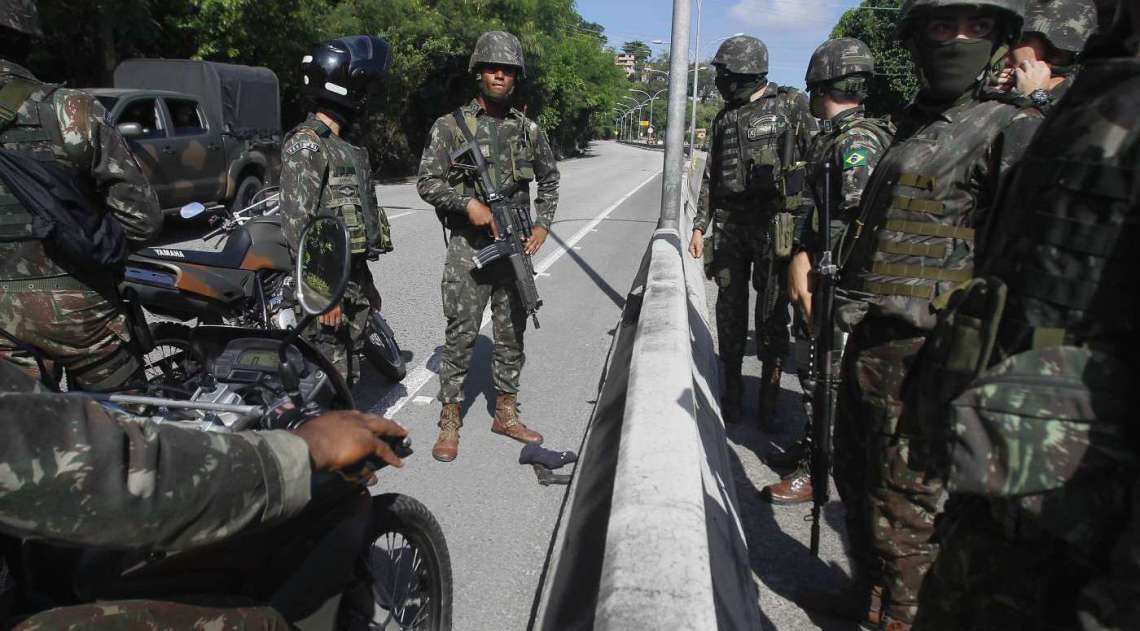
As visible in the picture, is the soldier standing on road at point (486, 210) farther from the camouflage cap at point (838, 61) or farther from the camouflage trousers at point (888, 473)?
the camouflage trousers at point (888, 473)

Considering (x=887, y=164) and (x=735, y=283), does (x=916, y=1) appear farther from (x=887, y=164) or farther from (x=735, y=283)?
(x=735, y=283)

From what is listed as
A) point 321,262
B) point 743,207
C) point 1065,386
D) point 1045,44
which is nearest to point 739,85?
point 743,207

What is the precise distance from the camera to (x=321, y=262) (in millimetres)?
1971

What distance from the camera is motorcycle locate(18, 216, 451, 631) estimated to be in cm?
157

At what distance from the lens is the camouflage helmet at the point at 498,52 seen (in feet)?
13.4

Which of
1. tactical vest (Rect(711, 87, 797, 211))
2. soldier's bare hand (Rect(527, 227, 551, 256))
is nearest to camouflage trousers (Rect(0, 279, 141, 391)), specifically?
soldier's bare hand (Rect(527, 227, 551, 256))

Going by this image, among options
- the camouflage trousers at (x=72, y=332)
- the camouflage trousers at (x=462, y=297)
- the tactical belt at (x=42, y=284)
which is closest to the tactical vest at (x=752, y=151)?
the camouflage trousers at (x=462, y=297)

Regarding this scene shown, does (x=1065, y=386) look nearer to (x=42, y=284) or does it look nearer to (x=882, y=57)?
(x=42, y=284)

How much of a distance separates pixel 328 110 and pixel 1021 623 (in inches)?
137

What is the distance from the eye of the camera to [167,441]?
4.18 feet

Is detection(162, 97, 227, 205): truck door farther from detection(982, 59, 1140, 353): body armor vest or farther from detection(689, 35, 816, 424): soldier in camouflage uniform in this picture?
detection(982, 59, 1140, 353): body armor vest

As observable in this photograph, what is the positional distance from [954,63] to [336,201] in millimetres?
2746

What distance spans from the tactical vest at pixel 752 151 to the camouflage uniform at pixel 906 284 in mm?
2224

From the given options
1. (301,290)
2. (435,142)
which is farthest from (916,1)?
(435,142)
